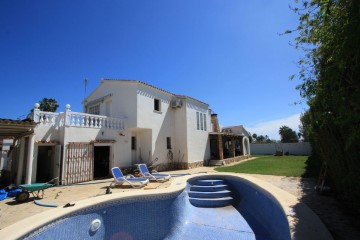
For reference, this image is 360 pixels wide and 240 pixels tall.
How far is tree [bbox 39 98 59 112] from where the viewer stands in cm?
4169

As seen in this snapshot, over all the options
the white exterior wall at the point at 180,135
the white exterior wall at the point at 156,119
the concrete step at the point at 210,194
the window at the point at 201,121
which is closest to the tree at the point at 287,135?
the window at the point at 201,121

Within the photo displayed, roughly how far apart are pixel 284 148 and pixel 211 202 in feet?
141

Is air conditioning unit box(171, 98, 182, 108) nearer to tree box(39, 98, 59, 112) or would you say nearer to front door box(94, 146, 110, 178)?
front door box(94, 146, 110, 178)

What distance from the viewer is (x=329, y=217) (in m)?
5.63

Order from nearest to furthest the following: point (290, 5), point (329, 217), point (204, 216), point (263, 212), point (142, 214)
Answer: point (290, 5) < point (329, 217) < point (142, 214) < point (263, 212) < point (204, 216)

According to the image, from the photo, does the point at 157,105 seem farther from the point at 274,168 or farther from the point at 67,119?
the point at 274,168

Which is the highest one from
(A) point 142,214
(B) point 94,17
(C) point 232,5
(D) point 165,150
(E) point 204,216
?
(B) point 94,17

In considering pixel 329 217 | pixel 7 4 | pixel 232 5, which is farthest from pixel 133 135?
pixel 329 217

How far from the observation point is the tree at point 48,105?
4169 centimetres

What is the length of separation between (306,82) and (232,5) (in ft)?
22.1

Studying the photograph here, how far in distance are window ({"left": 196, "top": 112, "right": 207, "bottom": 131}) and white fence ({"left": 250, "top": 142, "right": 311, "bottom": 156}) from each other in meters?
28.6

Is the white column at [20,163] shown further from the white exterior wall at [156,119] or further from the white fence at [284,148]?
the white fence at [284,148]

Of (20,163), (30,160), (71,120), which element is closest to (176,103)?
(71,120)

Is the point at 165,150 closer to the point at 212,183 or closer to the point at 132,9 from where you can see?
the point at 212,183
